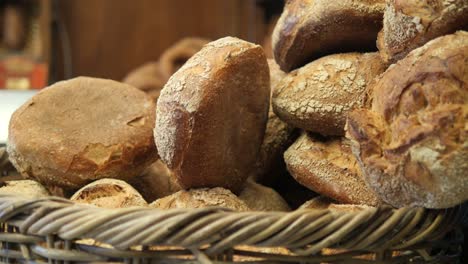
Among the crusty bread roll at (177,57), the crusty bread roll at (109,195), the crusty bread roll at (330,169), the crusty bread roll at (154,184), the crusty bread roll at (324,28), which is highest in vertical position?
the crusty bread roll at (324,28)

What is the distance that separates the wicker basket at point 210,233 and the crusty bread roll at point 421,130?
1.5 inches

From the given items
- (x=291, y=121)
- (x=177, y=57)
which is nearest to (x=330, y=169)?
(x=291, y=121)

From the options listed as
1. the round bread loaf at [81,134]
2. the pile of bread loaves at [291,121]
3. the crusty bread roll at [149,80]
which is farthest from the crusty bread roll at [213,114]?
the crusty bread roll at [149,80]

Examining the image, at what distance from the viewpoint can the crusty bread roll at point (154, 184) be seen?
1097mm

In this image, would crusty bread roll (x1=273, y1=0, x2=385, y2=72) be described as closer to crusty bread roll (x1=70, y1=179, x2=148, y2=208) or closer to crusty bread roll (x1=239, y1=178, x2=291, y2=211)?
crusty bread roll (x1=239, y1=178, x2=291, y2=211)

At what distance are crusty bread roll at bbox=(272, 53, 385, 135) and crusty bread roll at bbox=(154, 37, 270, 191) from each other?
0.06m

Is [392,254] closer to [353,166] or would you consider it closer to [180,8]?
[353,166]

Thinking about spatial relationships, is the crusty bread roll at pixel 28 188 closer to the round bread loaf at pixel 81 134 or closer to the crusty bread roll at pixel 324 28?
the round bread loaf at pixel 81 134

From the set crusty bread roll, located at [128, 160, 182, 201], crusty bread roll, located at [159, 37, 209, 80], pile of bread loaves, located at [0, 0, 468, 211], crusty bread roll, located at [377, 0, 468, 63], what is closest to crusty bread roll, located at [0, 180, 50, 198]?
pile of bread loaves, located at [0, 0, 468, 211]

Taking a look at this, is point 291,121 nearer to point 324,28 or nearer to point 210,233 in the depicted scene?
point 324,28

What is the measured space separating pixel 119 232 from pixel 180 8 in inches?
122

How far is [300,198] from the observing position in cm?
110

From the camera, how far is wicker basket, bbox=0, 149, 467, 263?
2.13 feet

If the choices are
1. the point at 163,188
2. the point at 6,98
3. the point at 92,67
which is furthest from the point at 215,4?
the point at 163,188
